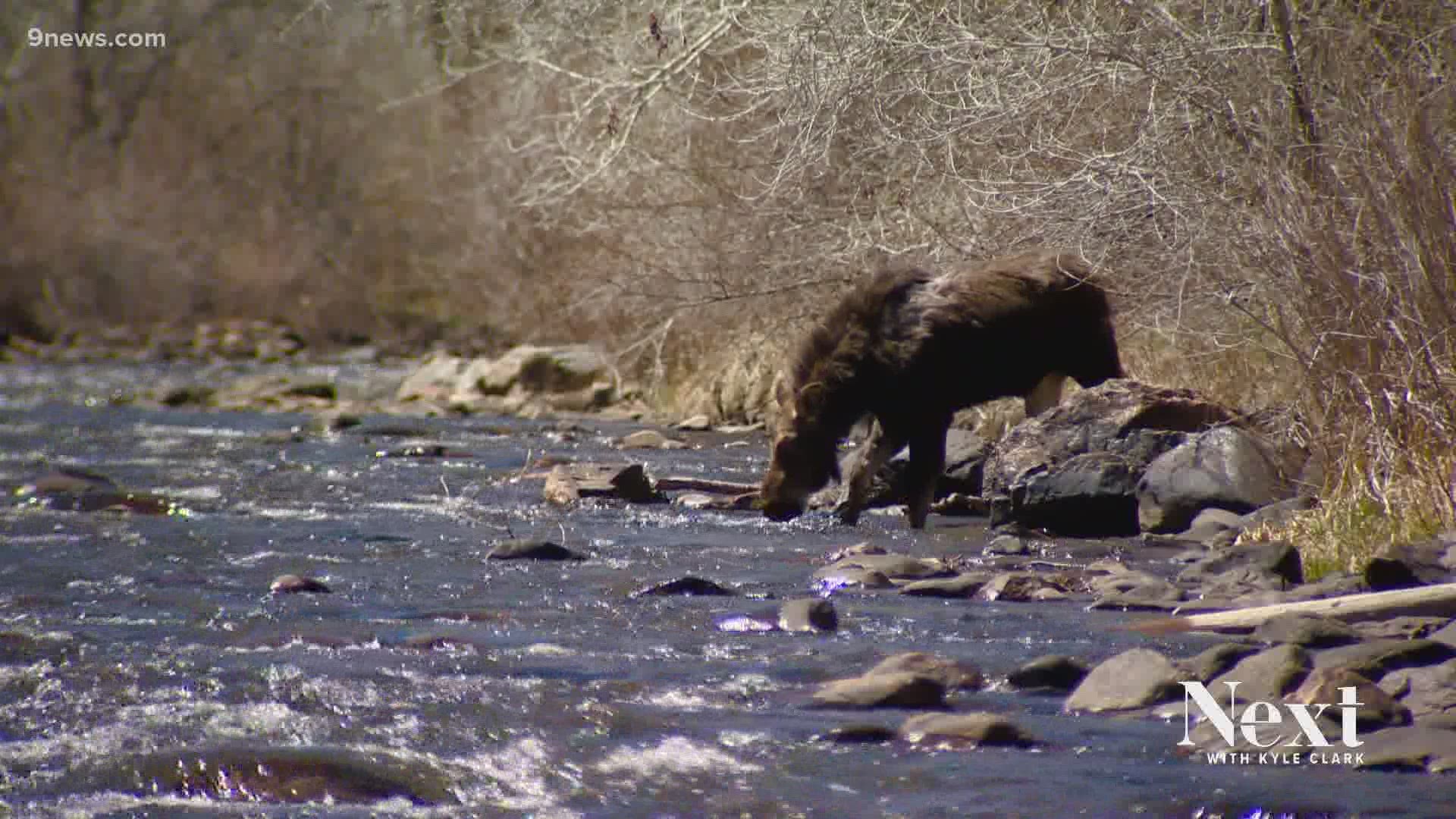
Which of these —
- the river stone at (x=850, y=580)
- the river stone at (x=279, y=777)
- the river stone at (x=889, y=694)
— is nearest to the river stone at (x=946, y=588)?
the river stone at (x=850, y=580)

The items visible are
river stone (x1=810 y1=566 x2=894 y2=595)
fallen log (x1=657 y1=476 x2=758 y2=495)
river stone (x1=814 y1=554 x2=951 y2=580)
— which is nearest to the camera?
river stone (x1=810 y1=566 x2=894 y2=595)

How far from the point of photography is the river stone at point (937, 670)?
550 cm

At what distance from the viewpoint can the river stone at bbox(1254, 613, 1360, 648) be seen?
5648 millimetres

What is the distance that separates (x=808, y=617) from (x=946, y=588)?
2.87 feet

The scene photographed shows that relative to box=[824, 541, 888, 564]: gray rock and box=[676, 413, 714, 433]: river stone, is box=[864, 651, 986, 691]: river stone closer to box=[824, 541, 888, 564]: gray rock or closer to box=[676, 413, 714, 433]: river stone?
box=[824, 541, 888, 564]: gray rock

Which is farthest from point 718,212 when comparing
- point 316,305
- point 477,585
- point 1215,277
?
point 316,305

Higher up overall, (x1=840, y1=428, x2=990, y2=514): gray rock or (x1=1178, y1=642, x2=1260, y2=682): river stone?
(x1=840, y1=428, x2=990, y2=514): gray rock

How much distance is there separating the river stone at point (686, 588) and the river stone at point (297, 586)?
129 centimetres

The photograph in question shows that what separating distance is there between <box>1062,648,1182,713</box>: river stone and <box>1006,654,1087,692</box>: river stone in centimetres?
9

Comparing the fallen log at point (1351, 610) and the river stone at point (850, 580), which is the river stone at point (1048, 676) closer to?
the fallen log at point (1351, 610)

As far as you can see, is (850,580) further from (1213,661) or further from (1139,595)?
(1213,661)

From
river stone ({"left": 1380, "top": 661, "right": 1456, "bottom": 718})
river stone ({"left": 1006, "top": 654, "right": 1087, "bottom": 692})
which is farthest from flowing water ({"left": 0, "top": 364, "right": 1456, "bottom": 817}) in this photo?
river stone ({"left": 1380, "top": 661, "right": 1456, "bottom": 718})

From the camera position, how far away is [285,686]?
555 centimetres

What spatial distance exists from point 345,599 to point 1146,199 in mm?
4288
